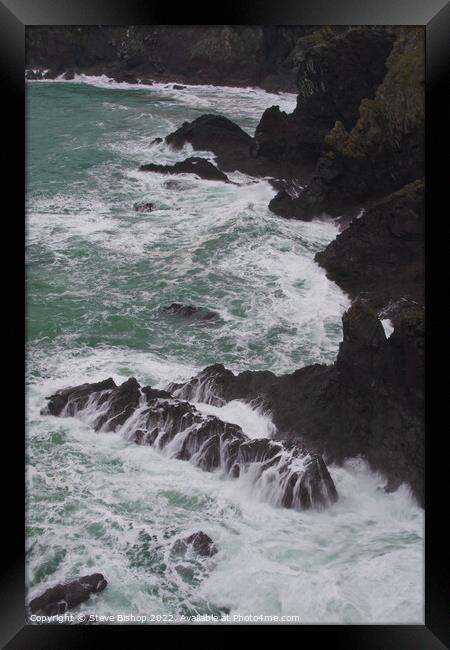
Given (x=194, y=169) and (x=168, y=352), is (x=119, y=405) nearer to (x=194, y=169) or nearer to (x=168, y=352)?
(x=168, y=352)

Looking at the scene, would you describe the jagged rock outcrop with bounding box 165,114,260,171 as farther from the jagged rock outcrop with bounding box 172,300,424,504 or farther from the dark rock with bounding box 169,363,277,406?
the dark rock with bounding box 169,363,277,406

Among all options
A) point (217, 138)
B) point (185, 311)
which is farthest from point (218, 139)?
point (185, 311)

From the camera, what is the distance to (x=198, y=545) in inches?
448

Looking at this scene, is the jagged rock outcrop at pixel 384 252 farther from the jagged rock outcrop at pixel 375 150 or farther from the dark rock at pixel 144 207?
the dark rock at pixel 144 207

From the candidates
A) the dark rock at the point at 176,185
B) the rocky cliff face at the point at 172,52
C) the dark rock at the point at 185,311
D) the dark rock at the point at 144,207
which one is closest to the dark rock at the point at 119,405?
the dark rock at the point at 185,311

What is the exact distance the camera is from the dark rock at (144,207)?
13695 mm

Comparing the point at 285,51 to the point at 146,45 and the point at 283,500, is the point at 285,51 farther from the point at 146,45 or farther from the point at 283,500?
the point at 283,500

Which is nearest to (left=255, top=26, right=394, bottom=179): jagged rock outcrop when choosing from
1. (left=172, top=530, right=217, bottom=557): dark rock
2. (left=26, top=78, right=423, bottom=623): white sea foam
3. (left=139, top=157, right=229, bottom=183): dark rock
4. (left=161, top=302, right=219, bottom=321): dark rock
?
(left=26, top=78, right=423, bottom=623): white sea foam

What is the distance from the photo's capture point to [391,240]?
12.8m

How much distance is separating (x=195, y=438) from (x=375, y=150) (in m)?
5.48

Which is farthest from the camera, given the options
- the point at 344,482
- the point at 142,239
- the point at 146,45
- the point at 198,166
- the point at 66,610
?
the point at 198,166

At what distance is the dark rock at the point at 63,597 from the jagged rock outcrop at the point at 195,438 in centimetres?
202
